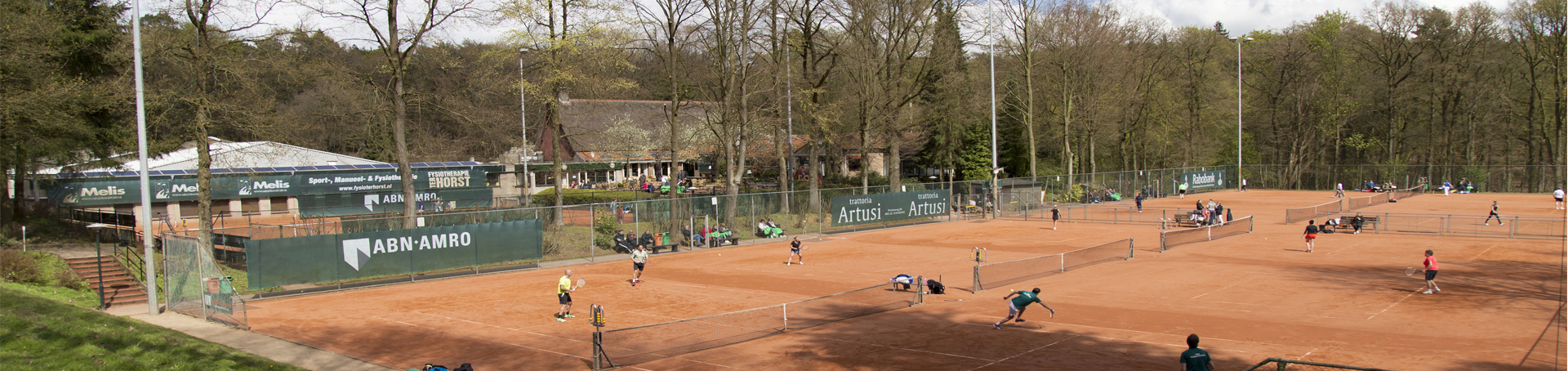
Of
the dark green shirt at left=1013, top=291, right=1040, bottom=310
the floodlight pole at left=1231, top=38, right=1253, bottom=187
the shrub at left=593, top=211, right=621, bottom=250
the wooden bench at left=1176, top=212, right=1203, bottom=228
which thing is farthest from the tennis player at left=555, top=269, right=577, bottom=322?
the floodlight pole at left=1231, top=38, right=1253, bottom=187

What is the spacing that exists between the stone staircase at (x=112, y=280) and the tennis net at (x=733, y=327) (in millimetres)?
14394

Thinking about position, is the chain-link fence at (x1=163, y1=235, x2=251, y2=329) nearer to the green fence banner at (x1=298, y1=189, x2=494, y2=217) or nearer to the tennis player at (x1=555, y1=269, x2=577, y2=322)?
the tennis player at (x1=555, y1=269, x2=577, y2=322)

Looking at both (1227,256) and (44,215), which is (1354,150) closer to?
(1227,256)

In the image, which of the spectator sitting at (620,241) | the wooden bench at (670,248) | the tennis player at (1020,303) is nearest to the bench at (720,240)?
the wooden bench at (670,248)

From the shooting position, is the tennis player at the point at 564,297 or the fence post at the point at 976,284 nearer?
the tennis player at the point at 564,297

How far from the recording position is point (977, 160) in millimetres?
70062

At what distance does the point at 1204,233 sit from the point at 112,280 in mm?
37610

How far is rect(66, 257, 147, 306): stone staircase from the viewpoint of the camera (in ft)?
70.4

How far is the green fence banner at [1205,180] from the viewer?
64.6 metres

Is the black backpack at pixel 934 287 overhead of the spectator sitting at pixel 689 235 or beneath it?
beneath

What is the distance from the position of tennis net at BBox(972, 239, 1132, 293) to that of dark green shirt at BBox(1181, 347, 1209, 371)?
1021 cm

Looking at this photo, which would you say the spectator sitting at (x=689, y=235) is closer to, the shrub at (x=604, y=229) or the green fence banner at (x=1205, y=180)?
the shrub at (x=604, y=229)

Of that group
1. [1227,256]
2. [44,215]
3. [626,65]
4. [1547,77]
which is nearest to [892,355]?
[1227,256]

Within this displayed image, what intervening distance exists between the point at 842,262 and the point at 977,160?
43.2m
